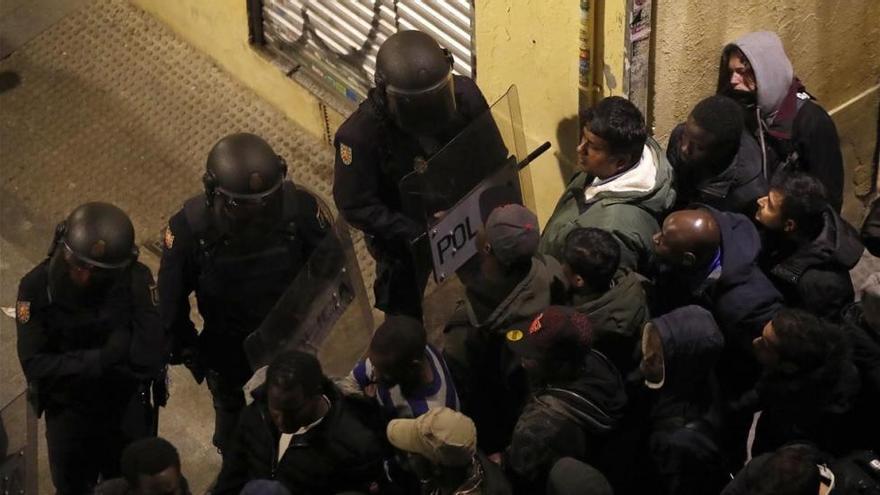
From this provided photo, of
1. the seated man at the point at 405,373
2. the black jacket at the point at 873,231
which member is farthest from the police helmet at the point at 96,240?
the black jacket at the point at 873,231

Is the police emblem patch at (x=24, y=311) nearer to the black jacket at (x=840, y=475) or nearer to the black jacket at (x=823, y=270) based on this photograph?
the black jacket at (x=840, y=475)

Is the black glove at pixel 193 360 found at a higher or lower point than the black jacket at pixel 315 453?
lower

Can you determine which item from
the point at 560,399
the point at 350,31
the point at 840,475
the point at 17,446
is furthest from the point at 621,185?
the point at 350,31

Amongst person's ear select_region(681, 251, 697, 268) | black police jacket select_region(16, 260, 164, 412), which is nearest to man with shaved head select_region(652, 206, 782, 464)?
person's ear select_region(681, 251, 697, 268)

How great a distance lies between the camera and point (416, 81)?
5625mm

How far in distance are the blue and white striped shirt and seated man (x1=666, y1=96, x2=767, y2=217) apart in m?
1.43

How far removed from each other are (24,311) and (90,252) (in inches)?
16.0

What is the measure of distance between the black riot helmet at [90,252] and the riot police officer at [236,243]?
29cm

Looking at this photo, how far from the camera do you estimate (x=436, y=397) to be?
5031 millimetres

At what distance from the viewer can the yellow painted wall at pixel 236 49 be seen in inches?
322

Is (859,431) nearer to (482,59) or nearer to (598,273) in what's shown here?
(598,273)

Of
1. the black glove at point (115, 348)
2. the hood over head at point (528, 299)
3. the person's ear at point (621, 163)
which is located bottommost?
the black glove at point (115, 348)

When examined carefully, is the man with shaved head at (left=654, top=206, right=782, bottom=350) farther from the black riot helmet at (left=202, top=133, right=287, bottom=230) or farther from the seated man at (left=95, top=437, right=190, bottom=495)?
the seated man at (left=95, top=437, right=190, bottom=495)

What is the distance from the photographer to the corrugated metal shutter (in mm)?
7156
